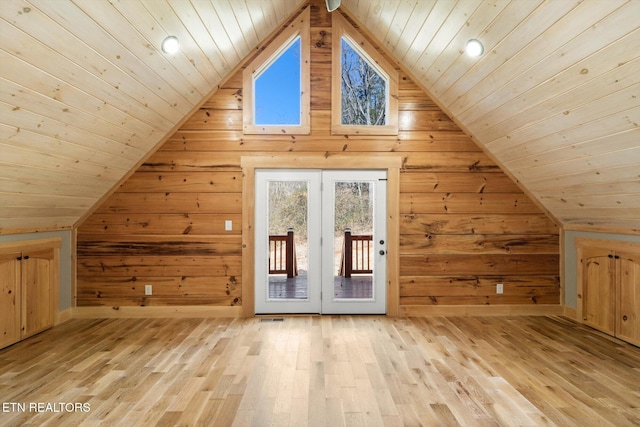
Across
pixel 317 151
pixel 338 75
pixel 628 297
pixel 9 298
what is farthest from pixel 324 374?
pixel 338 75

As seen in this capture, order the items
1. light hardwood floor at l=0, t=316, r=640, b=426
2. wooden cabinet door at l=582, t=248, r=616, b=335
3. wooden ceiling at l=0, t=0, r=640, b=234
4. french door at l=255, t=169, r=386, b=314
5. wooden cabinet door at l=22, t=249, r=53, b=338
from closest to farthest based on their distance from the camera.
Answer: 1. wooden ceiling at l=0, t=0, r=640, b=234
2. light hardwood floor at l=0, t=316, r=640, b=426
3. wooden cabinet door at l=22, t=249, r=53, b=338
4. wooden cabinet door at l=582, t=248, r=616, b=335
5. french door at l=255, t=169, r=386, b=314

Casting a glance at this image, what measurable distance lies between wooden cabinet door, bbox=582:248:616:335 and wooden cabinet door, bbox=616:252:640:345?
7 centimetres

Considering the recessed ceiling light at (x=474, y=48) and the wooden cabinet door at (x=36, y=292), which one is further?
the wooden cabinet door at (x=36, y=292)

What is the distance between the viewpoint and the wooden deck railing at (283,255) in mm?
4648

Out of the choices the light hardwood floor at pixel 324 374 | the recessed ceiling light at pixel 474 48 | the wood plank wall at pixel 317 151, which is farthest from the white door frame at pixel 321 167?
the recessed ceiling light at pixel 474 48

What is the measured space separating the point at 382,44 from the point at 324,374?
11.7 feet

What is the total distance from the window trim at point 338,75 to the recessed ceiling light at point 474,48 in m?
1.48

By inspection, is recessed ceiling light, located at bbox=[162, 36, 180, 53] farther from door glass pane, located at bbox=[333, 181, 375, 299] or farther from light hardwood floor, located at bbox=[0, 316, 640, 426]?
light hardwood floor, located at bbox=[0, 316, 640, 426]

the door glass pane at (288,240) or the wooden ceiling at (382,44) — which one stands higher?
the wooden ceiling at (382,44)

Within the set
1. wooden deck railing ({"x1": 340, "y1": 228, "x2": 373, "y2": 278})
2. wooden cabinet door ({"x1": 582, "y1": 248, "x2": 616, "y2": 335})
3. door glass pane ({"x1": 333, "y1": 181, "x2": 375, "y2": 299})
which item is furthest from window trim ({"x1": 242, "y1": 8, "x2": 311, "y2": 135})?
wooden cabinet door ({"x1": 582, "y1": 248, "x2": 616, "y2": 335})

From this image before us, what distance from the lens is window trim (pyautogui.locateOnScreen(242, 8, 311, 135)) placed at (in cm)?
456

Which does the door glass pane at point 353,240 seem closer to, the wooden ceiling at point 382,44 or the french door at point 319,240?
the french door at point 319,240

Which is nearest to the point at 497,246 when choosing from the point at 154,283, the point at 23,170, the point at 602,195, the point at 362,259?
the point at 602,195

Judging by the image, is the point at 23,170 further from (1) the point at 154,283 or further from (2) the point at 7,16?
(1) the point at 154,283
